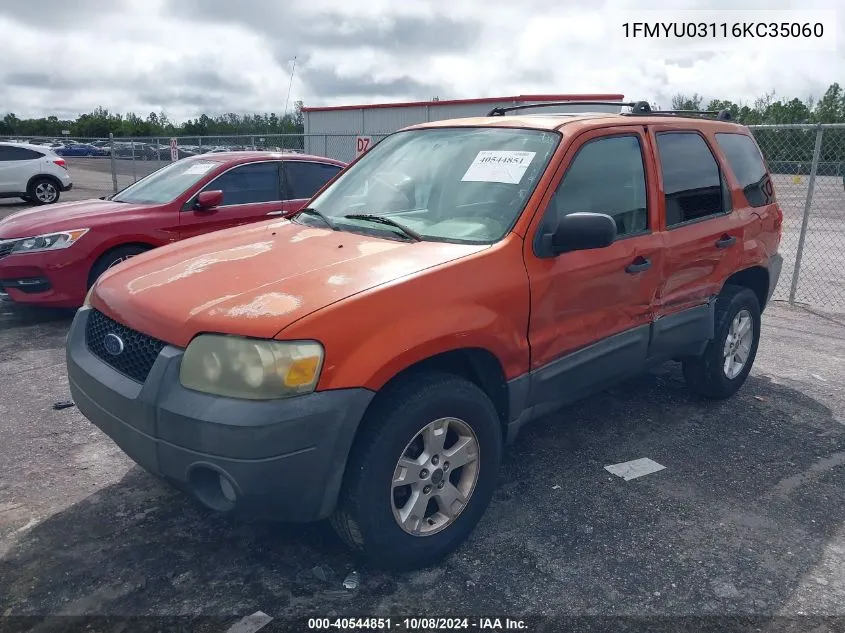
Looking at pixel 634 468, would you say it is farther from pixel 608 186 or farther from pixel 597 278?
pixel 608 186

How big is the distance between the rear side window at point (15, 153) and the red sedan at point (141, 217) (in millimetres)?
11415

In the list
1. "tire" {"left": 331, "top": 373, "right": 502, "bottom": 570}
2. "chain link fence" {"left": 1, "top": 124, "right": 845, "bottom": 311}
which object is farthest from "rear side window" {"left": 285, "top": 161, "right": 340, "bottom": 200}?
"tire" {"left": 331, "top": 373, "right": 502, "bottom": 570}

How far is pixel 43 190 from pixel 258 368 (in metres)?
17.3

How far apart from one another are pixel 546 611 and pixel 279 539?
120 cm

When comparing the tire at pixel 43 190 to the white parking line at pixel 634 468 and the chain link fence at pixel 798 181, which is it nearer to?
the chain link fence at pixel 798 181

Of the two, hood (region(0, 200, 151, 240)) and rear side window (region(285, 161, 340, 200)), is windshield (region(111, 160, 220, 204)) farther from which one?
rear side window (region(285, 161, 340, 200))

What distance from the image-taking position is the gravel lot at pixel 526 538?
8.81 ft

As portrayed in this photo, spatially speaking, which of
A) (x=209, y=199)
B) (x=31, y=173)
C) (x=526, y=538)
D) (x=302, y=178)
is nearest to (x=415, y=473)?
(x=526, y=538)

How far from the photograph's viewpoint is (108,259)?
21.0 ft

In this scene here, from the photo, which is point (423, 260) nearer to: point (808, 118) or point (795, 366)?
point (795, 366)

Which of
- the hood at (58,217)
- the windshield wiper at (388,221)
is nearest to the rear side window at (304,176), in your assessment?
the hood at (58,217)

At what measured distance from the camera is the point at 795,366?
5.77m

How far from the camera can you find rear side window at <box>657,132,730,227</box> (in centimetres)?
397

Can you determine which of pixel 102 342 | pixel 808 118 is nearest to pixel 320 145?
pixel 808 118
